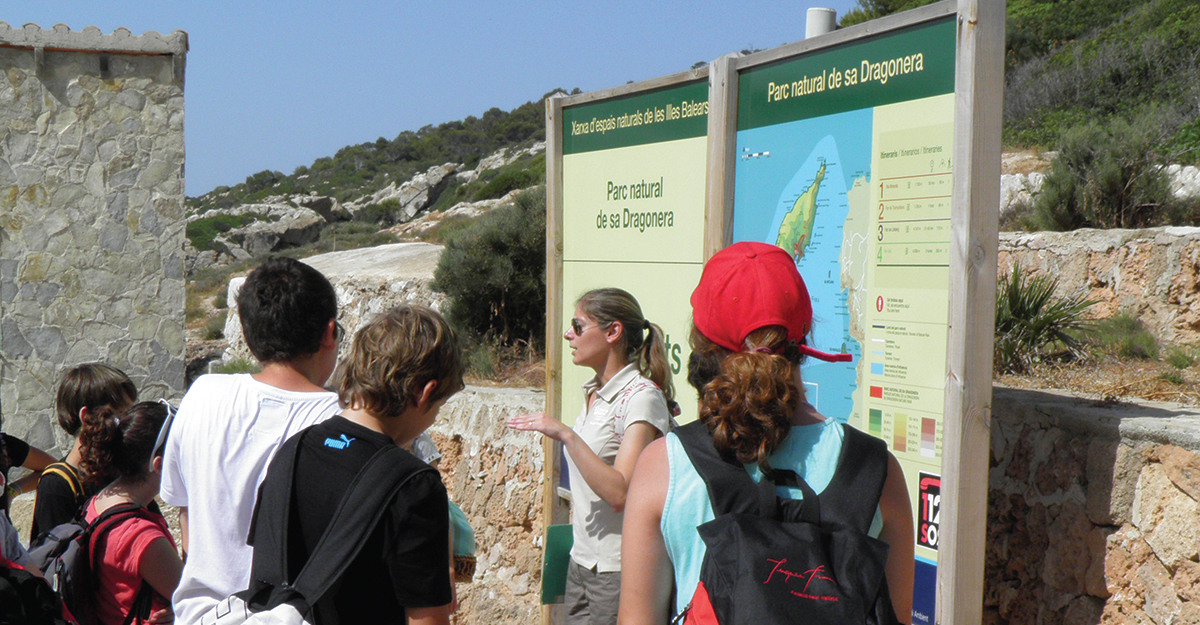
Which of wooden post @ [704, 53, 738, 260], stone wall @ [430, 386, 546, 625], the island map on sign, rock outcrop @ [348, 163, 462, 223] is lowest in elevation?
stone wall @ [430, 386, 546, 625]

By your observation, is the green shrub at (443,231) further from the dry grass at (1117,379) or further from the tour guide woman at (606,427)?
the tour guide woman at (606,427)

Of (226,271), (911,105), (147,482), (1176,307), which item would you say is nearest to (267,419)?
(147,482)

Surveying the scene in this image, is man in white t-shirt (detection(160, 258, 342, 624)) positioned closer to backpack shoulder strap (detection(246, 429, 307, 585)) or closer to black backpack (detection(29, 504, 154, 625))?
backpack shoulder strap (detection(246, 429, 307, 585))

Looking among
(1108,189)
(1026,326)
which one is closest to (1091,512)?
(1026,326)

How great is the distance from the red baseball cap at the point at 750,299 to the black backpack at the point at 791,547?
0.21m

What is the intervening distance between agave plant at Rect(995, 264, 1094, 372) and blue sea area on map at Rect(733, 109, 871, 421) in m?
2.66

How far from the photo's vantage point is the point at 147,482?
2826mm

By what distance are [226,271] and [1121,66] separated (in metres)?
23.7

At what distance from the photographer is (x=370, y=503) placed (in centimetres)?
178

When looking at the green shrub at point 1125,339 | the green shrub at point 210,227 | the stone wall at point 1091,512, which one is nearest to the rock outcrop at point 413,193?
the green shrub at point 210,227

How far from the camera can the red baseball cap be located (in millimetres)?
1726

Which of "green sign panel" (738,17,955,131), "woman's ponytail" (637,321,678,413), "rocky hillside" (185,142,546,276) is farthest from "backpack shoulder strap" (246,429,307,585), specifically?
"rocky hillside" (185,142,546,276)

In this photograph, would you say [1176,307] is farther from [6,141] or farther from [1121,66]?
[1121,66]

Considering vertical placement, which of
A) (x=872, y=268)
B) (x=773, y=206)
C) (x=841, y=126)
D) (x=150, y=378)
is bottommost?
(x=150, y=378)
